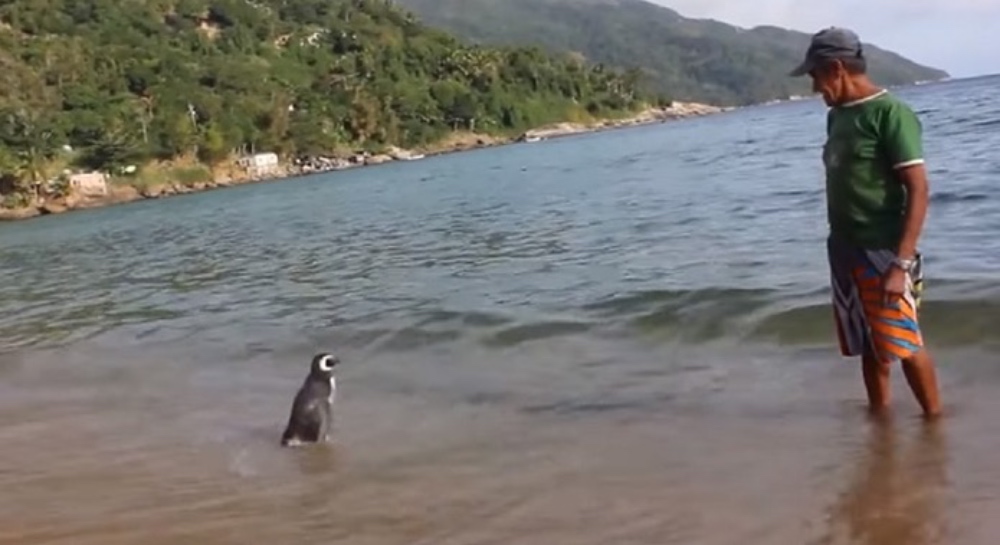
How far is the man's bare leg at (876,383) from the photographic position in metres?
6.04

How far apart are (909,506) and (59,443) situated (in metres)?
5.46

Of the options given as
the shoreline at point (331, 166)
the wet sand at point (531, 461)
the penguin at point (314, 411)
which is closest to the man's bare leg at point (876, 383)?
the wet sand at point (531, 461)

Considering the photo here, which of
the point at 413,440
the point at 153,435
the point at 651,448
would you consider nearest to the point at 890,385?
the point at 651,448

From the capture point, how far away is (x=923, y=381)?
5824 millimetres

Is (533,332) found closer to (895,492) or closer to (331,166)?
(895,492)

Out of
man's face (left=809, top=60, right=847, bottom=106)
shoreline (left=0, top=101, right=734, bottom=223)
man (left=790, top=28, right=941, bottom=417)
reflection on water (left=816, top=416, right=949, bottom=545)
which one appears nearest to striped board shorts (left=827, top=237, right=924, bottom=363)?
man (left=790, top=28, right=941, bottom=417)

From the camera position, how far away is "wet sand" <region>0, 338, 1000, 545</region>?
191 inches

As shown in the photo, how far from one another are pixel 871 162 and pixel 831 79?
0.45m

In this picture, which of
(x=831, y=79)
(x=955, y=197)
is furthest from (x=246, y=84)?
(x=831, y=79)

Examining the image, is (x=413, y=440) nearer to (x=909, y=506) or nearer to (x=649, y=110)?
(x=909, y=506)

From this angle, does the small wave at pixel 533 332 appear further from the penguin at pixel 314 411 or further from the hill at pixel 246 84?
the hill at pixel 246 84

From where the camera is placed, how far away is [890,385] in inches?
263

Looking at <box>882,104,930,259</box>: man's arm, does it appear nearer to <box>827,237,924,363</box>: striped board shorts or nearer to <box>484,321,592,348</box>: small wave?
<box>827,237,924,363</box>: striped board shorts

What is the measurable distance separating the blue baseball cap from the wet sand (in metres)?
1.93
